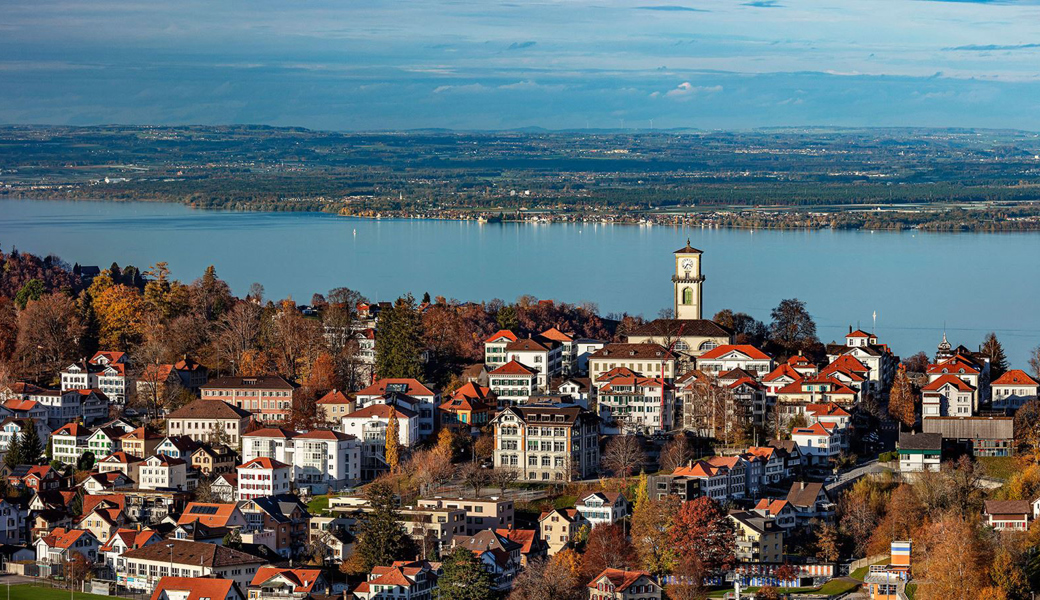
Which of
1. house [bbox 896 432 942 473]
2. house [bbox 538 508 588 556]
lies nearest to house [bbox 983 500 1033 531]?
house [bbox 896 432 942 473]

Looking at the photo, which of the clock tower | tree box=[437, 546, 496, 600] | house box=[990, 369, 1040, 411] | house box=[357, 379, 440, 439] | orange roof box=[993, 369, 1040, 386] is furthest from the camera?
the clock tower

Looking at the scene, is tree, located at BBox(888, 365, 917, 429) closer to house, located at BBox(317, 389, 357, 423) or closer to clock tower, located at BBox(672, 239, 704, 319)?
clock tower, located at BBox(672, 239, 704, 319)

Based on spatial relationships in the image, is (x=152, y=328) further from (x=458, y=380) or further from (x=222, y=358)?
(x=458, y=380)

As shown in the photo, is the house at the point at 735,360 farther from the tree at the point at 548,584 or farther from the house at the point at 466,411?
the tree at the point at 548,584

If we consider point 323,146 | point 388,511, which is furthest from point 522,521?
point 323,146

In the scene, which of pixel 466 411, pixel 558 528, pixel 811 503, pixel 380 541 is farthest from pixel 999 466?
pixel 380 541
